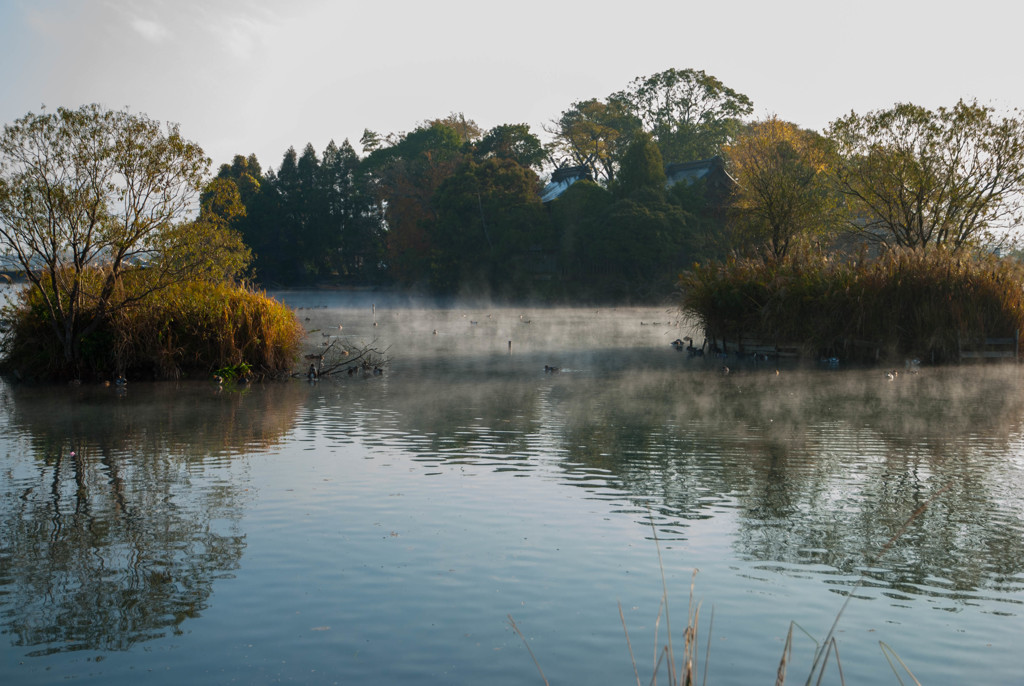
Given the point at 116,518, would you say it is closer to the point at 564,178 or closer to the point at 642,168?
the point at 642,168

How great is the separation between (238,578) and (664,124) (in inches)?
3275

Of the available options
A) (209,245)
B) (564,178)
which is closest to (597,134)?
(564,178)

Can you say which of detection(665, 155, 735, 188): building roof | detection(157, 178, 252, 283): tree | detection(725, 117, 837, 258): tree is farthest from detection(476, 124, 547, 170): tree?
detection(157, 178, 252, 283): tree

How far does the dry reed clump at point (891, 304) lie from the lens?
27156 mm

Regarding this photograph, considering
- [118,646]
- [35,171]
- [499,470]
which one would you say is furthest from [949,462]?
[35,171]

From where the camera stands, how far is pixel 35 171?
2202cm

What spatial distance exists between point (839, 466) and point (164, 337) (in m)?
17.7

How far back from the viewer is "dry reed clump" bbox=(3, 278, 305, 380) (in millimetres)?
22984

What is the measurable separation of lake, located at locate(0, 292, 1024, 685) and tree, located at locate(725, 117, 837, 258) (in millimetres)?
28628

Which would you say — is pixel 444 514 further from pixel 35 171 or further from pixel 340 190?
pixel 340 190

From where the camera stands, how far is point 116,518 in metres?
9.53

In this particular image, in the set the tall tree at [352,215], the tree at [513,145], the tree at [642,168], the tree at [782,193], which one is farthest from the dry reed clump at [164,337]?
the tall tree at [352,215]

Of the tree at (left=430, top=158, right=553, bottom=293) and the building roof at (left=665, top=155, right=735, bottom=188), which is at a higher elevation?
the building roof at (left=665, top=155, right=735, bottom=188)

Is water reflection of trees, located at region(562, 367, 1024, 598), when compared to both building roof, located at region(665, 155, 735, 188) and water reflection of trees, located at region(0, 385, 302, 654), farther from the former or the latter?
building roof, located at region(665, 155, 735, 188)
